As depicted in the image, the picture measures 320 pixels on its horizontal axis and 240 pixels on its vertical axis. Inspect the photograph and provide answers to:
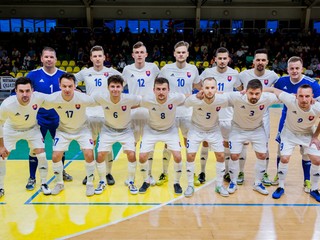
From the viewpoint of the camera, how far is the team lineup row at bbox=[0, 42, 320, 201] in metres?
5.10

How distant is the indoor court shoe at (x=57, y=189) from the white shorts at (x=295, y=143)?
337 cm

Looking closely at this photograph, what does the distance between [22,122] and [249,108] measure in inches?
131

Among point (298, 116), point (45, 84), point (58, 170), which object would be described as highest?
point (45, 84)

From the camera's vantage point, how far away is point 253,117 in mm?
5254

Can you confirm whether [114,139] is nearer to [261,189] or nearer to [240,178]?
[240,178]

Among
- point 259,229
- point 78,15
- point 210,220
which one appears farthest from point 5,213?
point 78,15

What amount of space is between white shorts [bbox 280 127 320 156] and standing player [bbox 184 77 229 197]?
0.91 meters

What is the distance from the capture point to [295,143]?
520 cm

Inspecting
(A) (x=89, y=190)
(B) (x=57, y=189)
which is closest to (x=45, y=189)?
(B) (x=57, y=189)

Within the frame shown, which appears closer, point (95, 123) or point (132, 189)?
Result: point (132, 189)

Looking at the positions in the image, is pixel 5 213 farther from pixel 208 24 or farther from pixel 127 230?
pixel 208 24


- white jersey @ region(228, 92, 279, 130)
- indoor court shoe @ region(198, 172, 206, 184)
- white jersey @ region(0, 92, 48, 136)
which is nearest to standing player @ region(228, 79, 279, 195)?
white jersey @ region(228, 92, 279, 130)

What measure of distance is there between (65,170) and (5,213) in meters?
1.87

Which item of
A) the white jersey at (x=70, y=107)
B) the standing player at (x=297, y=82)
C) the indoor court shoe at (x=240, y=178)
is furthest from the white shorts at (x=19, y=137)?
the standing player at (x=297, y=82)
